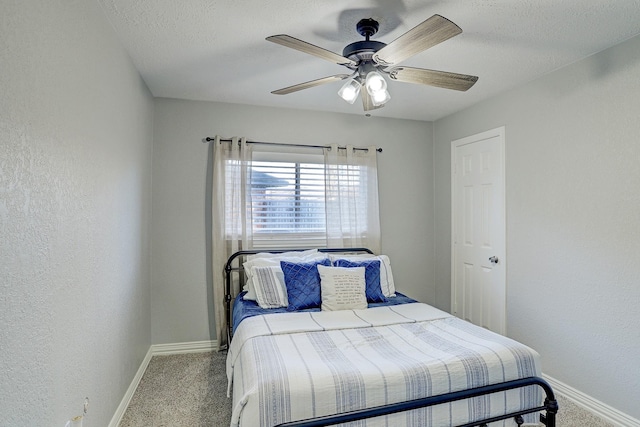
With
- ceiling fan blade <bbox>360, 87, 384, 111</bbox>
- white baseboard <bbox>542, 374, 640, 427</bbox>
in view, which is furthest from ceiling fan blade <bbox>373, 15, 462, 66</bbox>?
white baseboard <bbox>542, 374, 640, 427</bbox>

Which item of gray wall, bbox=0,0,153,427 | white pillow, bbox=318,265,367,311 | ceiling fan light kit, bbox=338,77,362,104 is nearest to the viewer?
gray wall, bbox=0,0,153,427

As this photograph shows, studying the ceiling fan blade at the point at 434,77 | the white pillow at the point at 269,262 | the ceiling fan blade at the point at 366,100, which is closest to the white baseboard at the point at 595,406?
the white pillow at the point at 269,262

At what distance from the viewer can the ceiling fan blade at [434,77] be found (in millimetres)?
1972

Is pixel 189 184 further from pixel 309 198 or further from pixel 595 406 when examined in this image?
pixel 595 406

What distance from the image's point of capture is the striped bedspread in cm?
147

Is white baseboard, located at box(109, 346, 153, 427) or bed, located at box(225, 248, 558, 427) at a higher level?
bed, located at box(225, 248, 558, 427)

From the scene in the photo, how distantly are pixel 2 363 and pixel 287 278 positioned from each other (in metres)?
1.90

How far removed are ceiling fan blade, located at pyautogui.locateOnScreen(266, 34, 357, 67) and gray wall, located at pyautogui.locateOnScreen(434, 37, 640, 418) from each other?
1.78 metres

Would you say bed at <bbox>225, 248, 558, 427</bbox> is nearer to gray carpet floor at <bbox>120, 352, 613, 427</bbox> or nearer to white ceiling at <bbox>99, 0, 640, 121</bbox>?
gray carpet floor at <bbox>120, 352, 613, 427</bbox>

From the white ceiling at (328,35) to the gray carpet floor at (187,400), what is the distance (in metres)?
2.50

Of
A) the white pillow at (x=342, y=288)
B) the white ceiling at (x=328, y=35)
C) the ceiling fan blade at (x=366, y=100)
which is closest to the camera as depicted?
the white ceiling at (x=328, y=35)

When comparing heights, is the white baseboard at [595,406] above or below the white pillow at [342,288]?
below

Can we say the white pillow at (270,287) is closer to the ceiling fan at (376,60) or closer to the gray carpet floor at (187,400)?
the gray carpet floor at (187,400)

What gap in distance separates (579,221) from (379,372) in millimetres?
1991
